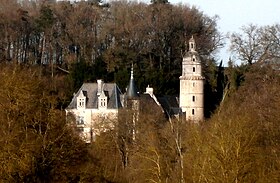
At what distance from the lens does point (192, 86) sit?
50.0 metres

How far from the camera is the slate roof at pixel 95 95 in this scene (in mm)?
47247

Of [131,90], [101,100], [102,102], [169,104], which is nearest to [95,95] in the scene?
[101,100]

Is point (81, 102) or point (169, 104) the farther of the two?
point (169, 104)

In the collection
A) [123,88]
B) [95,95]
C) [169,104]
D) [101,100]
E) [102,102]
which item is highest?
[123,88]

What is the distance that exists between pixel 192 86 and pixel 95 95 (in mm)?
6447

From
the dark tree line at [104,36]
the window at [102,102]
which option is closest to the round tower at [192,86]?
the dark tree line at [104,36]

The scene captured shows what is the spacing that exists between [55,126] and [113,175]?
772cm

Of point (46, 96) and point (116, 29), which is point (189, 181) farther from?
point (116, 29)

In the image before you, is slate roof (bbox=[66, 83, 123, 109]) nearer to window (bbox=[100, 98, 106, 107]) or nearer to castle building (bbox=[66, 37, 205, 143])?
castle building (bbox=[66, 37, 205, 143])

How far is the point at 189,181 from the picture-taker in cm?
1992

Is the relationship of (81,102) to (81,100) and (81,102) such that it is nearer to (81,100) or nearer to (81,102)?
(81,102)

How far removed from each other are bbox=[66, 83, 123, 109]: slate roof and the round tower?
14.5 ft

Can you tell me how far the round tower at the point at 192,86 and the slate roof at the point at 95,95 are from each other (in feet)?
14.5

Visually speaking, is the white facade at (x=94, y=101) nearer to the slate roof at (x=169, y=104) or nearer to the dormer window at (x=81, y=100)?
the dormer window at (x=81, y=100)
